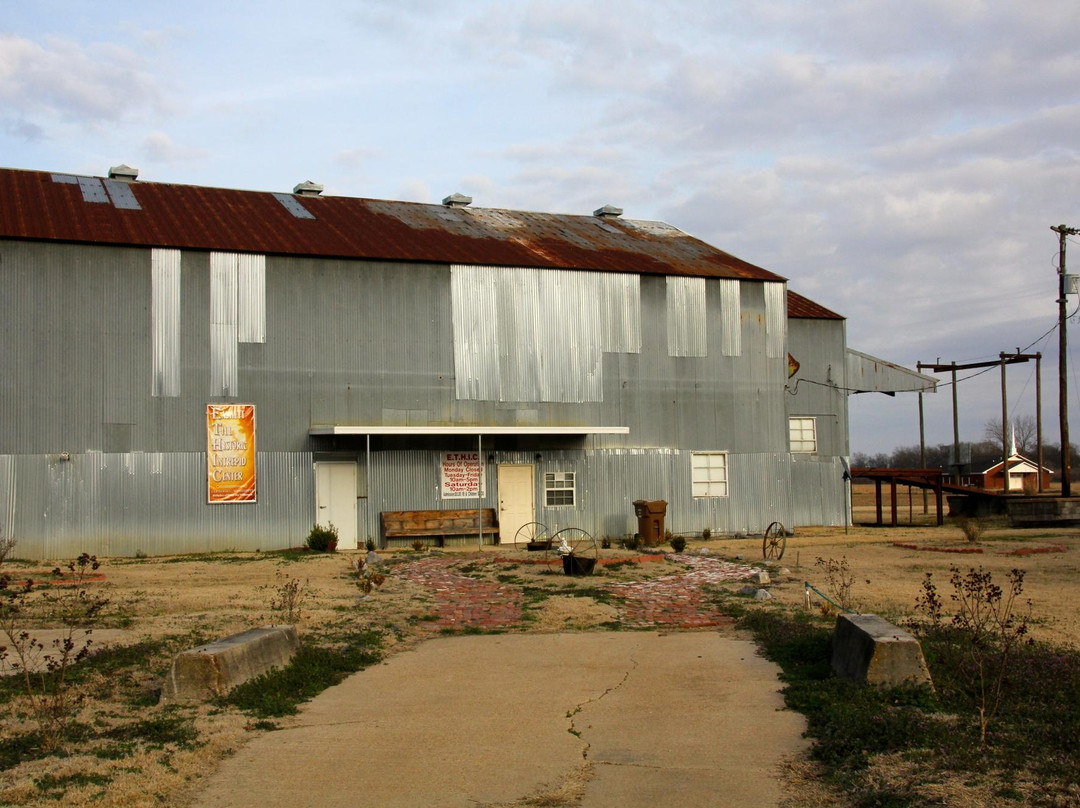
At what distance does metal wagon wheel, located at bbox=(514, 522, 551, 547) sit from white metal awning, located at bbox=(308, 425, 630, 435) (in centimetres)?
252

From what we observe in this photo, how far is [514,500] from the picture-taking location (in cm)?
2719

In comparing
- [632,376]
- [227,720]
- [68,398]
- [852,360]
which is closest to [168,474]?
[68,398]

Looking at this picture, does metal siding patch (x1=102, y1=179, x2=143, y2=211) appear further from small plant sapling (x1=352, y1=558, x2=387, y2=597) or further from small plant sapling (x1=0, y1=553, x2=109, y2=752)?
small plant sapling (x1=352, y1=558, x2=387, y2=597)

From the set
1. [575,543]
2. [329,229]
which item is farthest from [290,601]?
[329,229]

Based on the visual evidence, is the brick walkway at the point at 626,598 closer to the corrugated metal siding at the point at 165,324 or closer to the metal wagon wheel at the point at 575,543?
the metal wagon wheel at the point at 575,543

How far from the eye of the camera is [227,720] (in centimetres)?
819

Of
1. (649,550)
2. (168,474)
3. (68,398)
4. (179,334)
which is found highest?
(179,334)

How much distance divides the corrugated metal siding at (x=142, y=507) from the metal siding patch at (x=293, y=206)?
289 inches

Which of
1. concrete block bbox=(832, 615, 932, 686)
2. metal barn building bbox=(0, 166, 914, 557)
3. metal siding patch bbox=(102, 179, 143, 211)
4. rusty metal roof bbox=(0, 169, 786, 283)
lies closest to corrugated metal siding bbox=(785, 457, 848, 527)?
metal barn building bbox=(0, 166, 914, 557)

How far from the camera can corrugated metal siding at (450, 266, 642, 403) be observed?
87.8 feet

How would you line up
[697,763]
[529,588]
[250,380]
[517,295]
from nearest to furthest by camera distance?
[697,763]
[529,588]
[250,380]
[517,295]

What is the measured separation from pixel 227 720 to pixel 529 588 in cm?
925

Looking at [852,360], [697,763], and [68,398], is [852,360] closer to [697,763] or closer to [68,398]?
[68,398]

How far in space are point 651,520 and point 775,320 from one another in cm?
795
